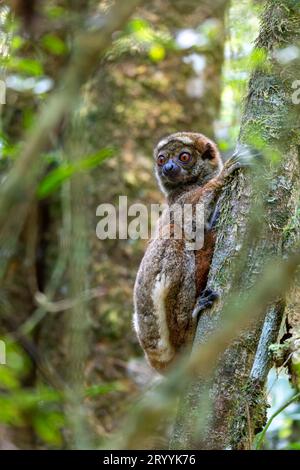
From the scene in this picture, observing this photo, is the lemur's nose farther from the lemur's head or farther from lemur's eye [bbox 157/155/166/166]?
lemur's eye [bbox 157/155/166/166]

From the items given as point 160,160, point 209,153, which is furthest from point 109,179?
point 209,153

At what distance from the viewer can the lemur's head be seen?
7820 mm

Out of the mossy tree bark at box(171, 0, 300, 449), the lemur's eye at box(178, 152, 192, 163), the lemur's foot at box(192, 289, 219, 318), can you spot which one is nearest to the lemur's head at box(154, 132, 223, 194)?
the lemur's eye at box(178, 152, 192, 163)

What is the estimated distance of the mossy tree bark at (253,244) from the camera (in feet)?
14.8

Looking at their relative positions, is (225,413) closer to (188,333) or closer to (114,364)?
(188,333)

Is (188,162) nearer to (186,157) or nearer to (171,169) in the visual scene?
(186,157)

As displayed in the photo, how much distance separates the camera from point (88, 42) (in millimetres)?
2477

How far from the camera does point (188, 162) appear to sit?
7.87m

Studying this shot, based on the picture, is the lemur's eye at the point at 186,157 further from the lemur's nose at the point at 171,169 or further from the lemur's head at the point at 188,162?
the lemur's nose at the point at 171,169

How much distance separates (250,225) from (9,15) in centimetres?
213

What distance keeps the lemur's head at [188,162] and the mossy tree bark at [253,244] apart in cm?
233

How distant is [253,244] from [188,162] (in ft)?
10.6

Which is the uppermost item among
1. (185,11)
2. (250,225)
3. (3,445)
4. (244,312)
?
(185,11)

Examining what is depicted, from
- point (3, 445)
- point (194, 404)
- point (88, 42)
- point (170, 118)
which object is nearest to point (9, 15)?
point (88, 42)
